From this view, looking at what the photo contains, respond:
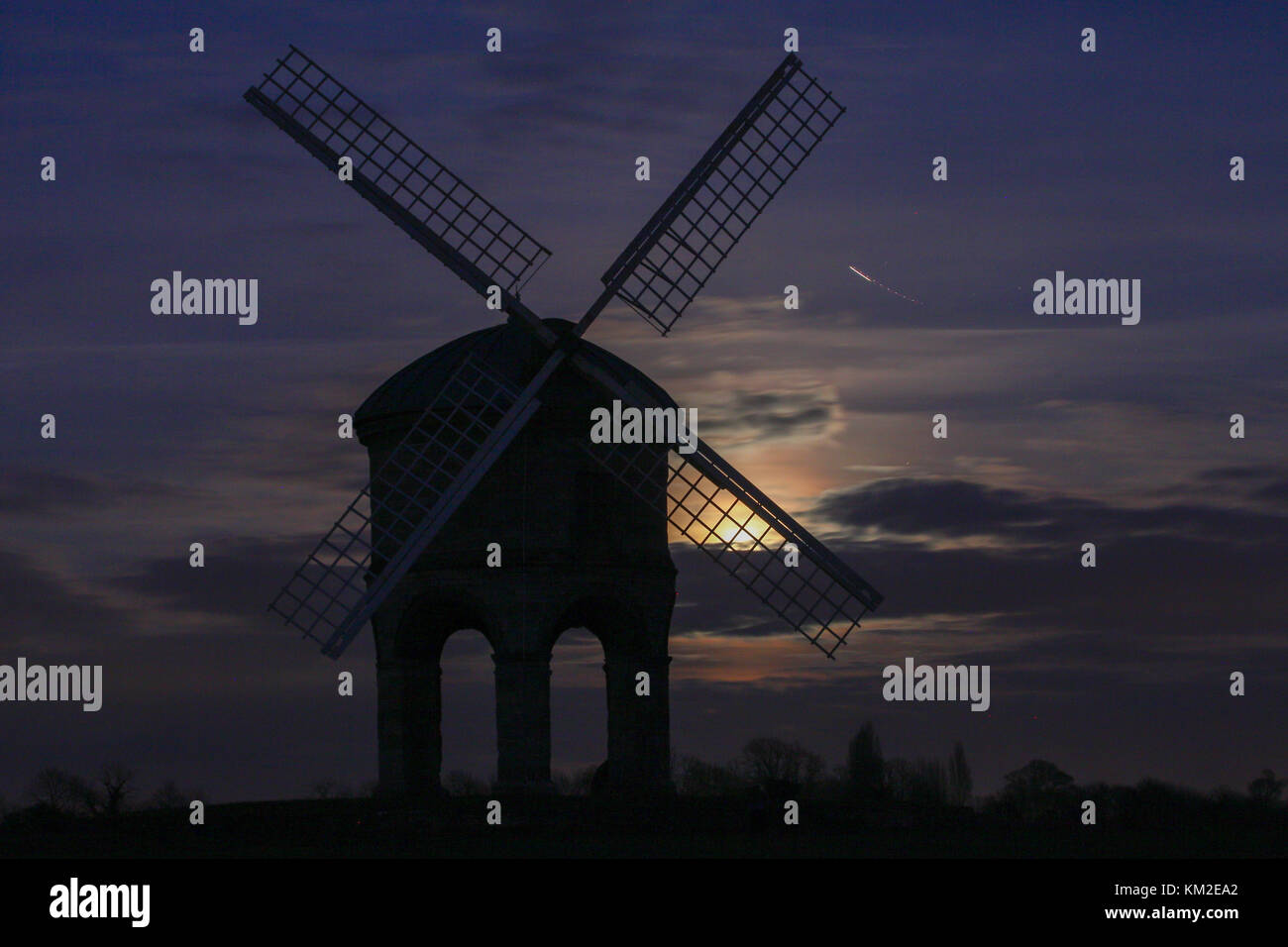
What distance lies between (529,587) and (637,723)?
14.8ft

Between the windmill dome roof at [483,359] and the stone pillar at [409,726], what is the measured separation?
605cm

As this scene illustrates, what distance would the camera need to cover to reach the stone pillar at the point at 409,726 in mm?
47094

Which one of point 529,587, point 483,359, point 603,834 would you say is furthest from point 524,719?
point 483,359

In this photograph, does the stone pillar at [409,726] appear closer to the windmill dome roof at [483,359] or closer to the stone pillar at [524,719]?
the stone pillar at [524,719]

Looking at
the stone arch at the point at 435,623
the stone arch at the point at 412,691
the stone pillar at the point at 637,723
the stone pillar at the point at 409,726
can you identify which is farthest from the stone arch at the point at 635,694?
the stone pillar at the point at 409,726

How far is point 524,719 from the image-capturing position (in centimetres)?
4547

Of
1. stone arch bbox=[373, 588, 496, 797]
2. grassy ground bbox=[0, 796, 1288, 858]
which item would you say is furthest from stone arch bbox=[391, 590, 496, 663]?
grassy ground bbox=[0, 796, 1288, 858]

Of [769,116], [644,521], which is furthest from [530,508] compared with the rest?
[769,116]

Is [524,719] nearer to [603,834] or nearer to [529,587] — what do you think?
[529,587]

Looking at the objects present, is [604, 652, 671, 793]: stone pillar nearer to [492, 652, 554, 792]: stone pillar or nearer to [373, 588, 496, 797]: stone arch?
[492, 652, 554, 792]: stone pillar

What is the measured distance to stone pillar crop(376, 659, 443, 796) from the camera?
1854 inches

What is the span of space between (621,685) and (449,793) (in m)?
5.12

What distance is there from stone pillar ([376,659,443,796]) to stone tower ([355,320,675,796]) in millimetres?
37
